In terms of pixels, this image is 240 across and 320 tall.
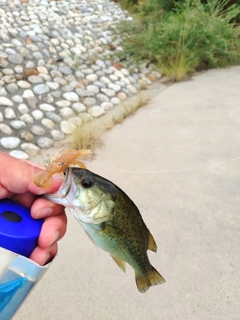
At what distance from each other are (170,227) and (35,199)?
1.76 meters

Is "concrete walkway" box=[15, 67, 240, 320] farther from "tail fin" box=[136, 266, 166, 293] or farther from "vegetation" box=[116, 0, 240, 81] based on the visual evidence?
"vegetation" box=[116, 0, 240, 81]

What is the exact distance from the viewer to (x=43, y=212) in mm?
1116

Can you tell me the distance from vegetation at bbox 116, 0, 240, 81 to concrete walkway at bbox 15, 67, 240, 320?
3.90 feet

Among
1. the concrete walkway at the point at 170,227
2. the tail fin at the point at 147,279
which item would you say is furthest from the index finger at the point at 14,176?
the concrete walkway at the point at 170,227

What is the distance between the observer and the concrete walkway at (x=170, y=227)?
2.32 m

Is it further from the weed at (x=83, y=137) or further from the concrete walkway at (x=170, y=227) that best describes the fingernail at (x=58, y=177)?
the weed at (x=83, y=137)

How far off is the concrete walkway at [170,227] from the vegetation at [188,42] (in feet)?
3.90

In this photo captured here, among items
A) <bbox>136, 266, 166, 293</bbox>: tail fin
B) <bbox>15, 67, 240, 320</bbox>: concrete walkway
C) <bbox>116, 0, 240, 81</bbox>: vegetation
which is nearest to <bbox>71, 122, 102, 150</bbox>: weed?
<bbox>15, 67, 240, 320</bbox>: concrete walkway

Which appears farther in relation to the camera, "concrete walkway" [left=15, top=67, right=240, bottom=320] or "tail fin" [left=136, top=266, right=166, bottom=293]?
"concrete walkway" [left=15, top=67, right=240, bottom=320]

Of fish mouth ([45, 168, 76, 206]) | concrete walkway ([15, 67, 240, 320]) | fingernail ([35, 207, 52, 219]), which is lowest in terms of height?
concrete walkway ([15, 67, 240, 320])

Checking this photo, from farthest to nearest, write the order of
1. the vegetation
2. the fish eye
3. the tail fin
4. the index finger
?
the vegetation → the tail fin → the index finger → the fish eye

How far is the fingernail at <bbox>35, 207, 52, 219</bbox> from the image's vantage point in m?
1.10

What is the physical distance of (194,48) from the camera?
568 centimetres

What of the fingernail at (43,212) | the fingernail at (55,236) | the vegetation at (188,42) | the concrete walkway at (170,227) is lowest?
the concrete walkway at (170,227)
